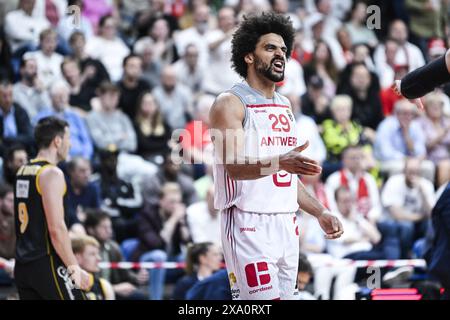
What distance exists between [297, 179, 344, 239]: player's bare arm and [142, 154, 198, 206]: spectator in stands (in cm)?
514

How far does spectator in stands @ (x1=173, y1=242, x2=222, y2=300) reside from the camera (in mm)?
10266

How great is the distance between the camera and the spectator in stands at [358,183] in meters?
13.1

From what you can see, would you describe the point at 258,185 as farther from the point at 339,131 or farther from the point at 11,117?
the point at 339,131

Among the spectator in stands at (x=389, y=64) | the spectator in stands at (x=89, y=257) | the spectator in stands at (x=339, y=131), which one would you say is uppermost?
the spectator in stands at (x=389, y=64)

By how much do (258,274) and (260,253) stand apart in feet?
0.50

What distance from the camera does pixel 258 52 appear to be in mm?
7312

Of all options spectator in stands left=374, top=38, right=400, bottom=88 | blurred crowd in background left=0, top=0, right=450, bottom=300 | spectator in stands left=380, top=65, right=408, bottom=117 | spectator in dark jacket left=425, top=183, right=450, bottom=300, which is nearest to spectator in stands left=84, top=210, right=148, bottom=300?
blurred crowd in background left=0, top=0, right=450, bottom=300

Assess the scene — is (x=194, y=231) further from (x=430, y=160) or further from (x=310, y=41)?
(x=310, y=41)

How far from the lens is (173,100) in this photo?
14.3 meters

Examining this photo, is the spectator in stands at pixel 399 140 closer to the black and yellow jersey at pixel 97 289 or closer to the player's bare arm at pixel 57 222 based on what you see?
the black and yellow jersey at pixel 97 289

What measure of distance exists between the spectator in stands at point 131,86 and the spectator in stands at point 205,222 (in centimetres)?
242

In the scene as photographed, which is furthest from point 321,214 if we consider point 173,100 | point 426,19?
point 426,19

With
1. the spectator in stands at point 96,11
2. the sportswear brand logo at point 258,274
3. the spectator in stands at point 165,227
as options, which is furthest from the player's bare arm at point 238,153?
the spectator in stands at point 96,11
